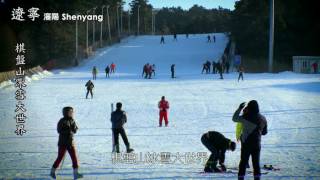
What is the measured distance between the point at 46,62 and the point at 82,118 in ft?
102

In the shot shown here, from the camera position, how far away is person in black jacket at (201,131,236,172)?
9.66m

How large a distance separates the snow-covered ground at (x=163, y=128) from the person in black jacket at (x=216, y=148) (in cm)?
33

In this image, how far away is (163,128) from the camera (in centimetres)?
1647

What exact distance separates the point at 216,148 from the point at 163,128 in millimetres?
6815

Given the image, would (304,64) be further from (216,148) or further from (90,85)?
(216,148)

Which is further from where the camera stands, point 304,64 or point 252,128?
point 304,64

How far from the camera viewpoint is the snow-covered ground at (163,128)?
10141 millimetres

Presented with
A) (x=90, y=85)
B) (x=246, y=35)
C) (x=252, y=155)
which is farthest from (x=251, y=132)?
(x=246, y=35)

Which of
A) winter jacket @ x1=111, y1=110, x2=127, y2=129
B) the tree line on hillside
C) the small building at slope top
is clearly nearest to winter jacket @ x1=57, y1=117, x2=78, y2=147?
winter jacket @ x1=111, y1=110, x2=127, y2=129

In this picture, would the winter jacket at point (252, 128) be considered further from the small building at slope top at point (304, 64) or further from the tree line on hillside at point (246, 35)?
the small building at slope top at point (304, 64)

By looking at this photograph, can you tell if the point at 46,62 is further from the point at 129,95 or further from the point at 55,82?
the point at 129,95

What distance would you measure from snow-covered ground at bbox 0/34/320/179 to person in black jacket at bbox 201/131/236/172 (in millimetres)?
331

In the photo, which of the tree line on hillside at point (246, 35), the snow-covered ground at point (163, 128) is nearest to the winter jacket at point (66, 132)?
the snow-covered ground at point (163, 128)

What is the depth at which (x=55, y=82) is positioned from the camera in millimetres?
35250
